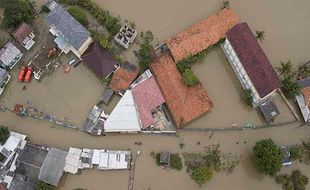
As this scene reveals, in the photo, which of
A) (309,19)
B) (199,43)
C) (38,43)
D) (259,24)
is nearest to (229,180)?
(199,43)

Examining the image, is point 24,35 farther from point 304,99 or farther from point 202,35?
point 304,99

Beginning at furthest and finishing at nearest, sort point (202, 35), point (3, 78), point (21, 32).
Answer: point (21, 32) < point (202, 35) < point (3, 78)

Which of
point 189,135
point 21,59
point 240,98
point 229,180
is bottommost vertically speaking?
point 229,180

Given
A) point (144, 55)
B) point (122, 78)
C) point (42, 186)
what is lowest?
point (42, 186)

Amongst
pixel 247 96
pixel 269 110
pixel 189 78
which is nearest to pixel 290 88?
pixel 269 110

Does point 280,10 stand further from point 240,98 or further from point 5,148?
point 5,148

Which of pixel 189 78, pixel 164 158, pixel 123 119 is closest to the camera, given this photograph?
pixel 164 158

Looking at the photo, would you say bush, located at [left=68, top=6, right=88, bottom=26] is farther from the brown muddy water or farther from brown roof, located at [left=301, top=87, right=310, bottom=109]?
brown roof, located at [left=301, top=87, right=310, bottom=109]
